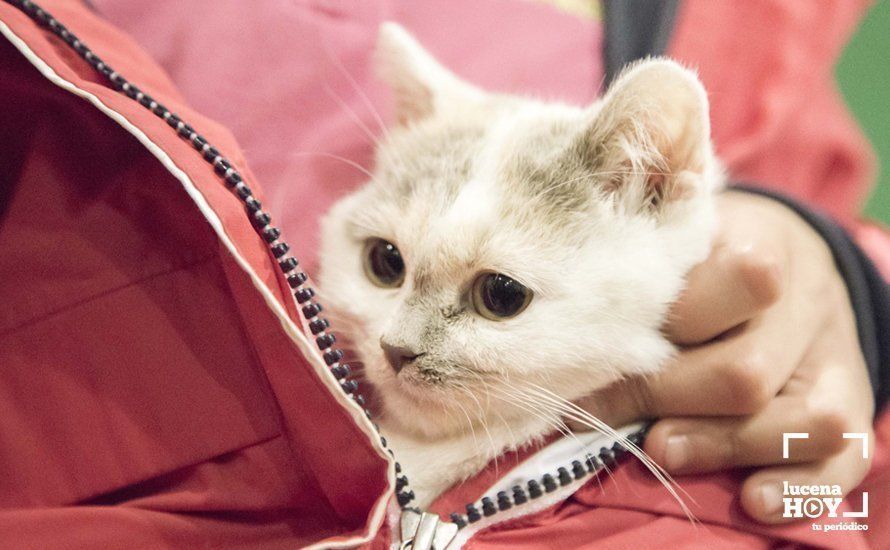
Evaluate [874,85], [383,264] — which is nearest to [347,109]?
[383,264]

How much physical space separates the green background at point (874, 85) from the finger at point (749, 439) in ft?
3.78

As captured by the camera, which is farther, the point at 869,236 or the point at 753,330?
the point at 869,236

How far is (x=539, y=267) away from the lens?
2.30ft

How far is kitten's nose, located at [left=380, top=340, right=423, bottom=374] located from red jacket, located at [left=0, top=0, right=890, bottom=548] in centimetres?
11

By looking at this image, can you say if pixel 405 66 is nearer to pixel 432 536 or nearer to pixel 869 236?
pixel 432 536

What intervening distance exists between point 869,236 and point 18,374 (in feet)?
4.08

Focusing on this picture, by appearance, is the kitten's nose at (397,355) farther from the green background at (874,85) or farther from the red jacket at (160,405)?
the green background at (874,85)

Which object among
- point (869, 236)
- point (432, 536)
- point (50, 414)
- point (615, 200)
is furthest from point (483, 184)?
point (869, 236)

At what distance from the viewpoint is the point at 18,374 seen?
0.67m

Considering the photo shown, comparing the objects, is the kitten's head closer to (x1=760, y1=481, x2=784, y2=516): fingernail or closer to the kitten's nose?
the kitten's nose

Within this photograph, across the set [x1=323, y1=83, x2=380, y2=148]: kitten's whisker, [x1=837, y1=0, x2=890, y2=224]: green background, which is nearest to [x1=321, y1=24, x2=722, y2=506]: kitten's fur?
[x1=323, y1=83, x2=380, y2=148]: kitten's whisker

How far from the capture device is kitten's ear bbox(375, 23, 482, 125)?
2.98 feet

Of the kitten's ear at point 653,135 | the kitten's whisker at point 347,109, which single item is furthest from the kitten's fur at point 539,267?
the kitten's whisker at point 347,109

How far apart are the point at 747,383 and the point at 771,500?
11cm
